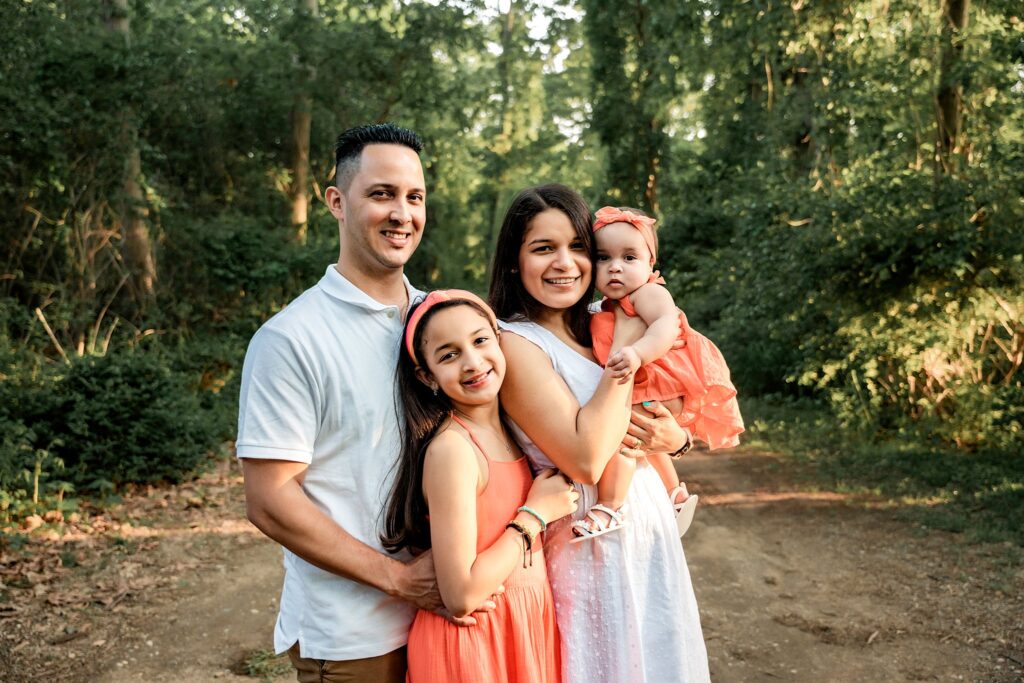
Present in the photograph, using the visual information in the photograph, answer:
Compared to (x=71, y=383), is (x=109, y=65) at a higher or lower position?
higher

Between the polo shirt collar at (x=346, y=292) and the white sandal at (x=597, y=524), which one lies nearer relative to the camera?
the polo shirt collar at (x=346, y=292)

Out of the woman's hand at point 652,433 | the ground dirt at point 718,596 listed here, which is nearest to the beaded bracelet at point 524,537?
the woman's hand at point 652,433

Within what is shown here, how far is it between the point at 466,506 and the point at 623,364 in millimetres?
589

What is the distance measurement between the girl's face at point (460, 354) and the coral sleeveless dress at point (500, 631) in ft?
0.42

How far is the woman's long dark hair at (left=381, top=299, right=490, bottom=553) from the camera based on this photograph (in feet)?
7.01

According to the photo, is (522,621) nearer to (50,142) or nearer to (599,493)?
(599,493)

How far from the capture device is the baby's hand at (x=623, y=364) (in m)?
2.32

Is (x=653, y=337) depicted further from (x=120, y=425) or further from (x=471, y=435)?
→ (x=120, y=425)

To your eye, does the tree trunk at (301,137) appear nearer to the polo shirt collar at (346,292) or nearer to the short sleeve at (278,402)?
the polo shirt collar at (346,292)

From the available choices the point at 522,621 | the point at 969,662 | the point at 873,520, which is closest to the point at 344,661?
the point at 522,621

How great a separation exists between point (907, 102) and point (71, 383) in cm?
853

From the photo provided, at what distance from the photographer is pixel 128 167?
1116 cm

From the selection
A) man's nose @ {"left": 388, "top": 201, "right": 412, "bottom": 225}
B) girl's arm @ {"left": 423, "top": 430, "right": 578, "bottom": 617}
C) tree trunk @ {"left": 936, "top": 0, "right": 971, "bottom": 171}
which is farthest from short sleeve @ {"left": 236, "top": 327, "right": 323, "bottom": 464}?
tree trunk @ {"left": 936, "top": 0, "right": 971, "bottom": 171}

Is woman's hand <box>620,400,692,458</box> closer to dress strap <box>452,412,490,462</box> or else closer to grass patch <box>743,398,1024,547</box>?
dress strap <box>452,412,490,462</box>
